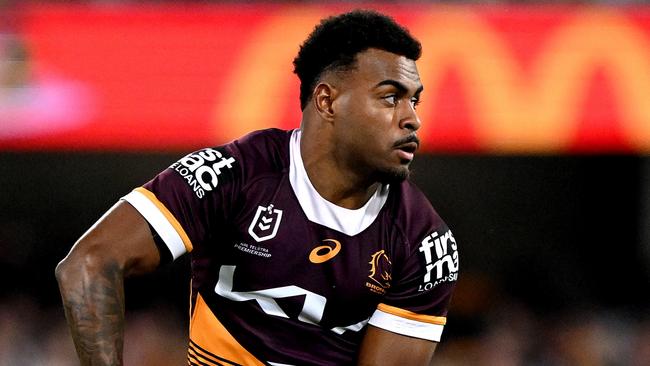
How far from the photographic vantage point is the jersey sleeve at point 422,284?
3.69 meters

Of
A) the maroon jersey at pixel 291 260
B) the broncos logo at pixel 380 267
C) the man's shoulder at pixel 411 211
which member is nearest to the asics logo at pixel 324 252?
the maroon jersey at pixel 291 260

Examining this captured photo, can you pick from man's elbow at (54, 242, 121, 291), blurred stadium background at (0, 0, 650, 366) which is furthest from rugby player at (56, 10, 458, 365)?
blurred stadium background at (0, 0, 650, 366)

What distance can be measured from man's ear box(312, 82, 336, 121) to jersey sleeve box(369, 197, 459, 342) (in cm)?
46

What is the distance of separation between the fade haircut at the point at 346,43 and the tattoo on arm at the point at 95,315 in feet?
3.18

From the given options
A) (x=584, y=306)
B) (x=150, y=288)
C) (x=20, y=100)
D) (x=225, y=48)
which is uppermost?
(x=225, y=48)

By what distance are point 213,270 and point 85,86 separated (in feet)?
11.5

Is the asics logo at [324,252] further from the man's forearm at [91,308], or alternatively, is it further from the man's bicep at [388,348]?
the man's forearm at [91,308]

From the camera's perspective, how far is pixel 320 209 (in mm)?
3611

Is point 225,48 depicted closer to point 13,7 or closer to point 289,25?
point 289,25

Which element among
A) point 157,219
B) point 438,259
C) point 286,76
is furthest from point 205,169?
point 286,76

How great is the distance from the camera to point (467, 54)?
690cm

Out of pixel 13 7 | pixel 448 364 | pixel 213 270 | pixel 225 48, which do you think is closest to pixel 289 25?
pixel 225 48

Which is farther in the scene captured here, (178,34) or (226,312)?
(178,34)

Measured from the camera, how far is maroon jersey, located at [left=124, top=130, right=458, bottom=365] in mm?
3484
